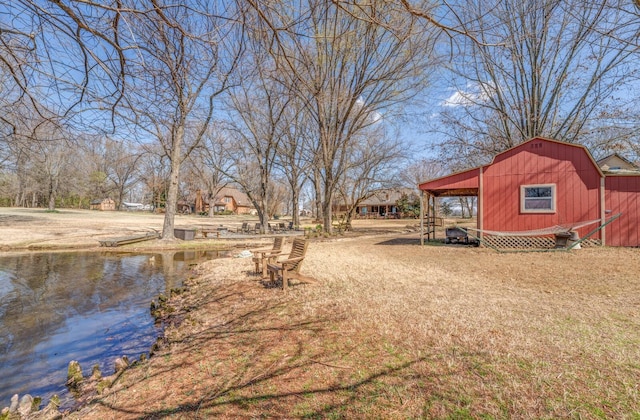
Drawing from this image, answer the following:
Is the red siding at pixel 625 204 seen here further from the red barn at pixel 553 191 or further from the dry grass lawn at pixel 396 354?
the dry grass lawn at pixel 396 354

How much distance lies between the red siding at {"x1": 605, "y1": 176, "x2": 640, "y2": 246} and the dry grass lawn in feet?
20.5

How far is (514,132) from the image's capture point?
20.0 meters

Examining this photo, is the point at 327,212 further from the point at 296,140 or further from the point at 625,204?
the point at 625,204

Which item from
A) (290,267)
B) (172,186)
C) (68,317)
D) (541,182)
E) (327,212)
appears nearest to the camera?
(68,317)

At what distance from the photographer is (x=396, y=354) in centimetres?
326

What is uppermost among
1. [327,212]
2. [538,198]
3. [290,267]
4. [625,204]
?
[538,198]

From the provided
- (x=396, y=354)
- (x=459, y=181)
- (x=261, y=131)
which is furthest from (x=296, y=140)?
(x=396, y=354)

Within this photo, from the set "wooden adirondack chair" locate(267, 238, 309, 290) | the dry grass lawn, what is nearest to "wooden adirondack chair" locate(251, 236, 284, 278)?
"wooden adirondack chair" locate(267, 238, 309, 290)

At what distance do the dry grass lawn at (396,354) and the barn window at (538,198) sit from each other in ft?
18.8

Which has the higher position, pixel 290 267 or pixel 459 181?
pixel 459 181

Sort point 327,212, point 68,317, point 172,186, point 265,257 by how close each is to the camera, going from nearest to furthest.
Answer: point 68,317, point 265,257, point 172,186, point 327,212

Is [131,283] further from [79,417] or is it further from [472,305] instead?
[472,305]

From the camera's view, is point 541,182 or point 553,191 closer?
point 553,191

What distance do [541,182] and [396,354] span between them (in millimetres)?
11542
